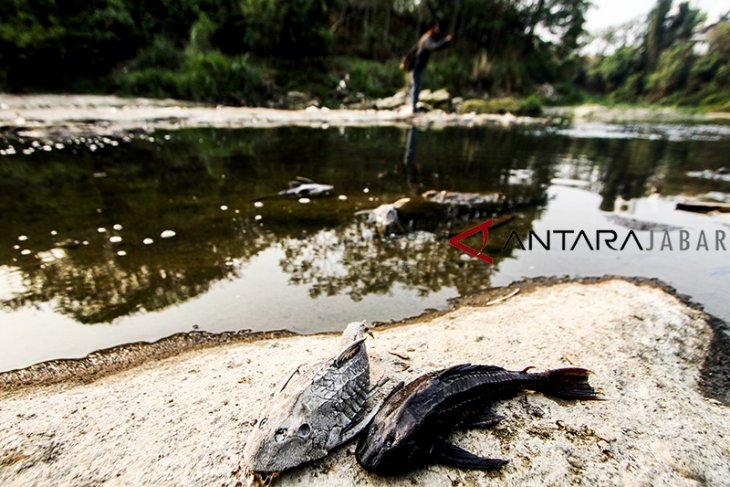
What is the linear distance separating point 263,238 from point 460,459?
4.24m

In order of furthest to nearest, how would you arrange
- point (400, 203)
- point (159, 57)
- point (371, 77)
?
1. point (371, 77)
2. point (159, 57)
3. point (400, 203)

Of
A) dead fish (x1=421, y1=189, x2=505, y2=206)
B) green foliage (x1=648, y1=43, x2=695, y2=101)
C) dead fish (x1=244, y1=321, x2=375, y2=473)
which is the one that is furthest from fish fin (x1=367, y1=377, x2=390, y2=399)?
green foliage (x1=648, y1=43, x2=695, y2=101)

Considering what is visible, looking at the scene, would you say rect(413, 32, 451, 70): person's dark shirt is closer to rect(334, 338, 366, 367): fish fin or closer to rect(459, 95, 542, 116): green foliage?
rect(459, 95, 542, 116): green foliage

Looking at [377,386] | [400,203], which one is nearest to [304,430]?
[377,386]

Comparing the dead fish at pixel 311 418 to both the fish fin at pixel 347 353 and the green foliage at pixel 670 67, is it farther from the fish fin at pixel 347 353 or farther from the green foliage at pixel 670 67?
the green foliage at pixel 670 67

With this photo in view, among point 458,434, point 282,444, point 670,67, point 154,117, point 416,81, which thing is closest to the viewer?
point 282,444

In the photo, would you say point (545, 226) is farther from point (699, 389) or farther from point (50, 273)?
point (50, 273)

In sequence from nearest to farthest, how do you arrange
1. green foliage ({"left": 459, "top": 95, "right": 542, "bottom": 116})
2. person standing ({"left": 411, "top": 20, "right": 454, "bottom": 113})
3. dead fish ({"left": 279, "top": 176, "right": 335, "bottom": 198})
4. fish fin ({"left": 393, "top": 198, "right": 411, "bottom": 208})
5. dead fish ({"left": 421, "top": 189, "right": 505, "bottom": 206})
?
fish fin ({"left": 393, "top": 198, "right": 411, "bottom": 208}), dead fish ({"left": 421, "top": 189, "right": 505, "bottom": 206}), dead fish ({"left": 279, "top": 176, "right": 335, "bottom": 198}), person standing ({"left": 411, "top": 20, "right": 454, "bottom": 113}), green foliage ({"left": 459, "top": 95, "right": 542, "bottom": 116})

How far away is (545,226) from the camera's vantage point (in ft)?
20.9

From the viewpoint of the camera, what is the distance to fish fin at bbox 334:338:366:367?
2.54 m

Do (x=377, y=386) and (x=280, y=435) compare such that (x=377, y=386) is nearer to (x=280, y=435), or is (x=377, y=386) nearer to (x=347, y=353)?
(x=347, y=353)

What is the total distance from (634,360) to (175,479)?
351 cm

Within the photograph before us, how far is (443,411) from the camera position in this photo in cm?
230

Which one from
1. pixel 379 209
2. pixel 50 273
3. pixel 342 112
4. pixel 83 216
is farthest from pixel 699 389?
pixel 342 112
